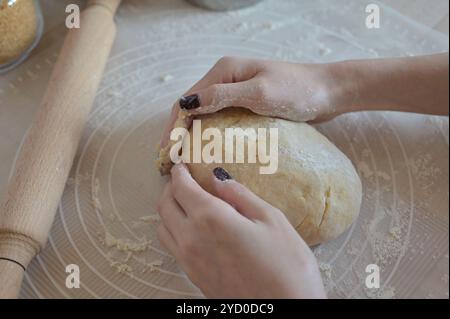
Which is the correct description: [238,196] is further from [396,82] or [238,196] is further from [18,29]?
[18,29]

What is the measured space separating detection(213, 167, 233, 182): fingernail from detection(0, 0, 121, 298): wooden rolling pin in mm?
433

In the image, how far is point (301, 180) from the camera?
3.39 ft

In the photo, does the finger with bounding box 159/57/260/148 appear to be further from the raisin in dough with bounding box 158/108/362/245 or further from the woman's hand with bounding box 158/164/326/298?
the woman's hand with bounding box 158/164/326/298

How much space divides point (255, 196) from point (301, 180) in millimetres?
142

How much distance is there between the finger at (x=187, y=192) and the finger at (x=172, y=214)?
13 mm

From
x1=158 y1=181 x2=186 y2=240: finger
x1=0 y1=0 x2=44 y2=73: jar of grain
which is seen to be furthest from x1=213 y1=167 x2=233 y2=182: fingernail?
x1=0 y1=0 x2=44 y2=73: jar of grain

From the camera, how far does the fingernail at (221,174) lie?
100 cm

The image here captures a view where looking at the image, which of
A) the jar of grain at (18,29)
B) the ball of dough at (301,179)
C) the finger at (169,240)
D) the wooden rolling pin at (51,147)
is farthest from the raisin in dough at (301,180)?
the jar of grain at (18,29)

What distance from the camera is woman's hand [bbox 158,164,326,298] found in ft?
2.79

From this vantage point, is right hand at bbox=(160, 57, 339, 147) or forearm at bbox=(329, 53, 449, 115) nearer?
right hand at bbox=(160, 57, 339, 147)

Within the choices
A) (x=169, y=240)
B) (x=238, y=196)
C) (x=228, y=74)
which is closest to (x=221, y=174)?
(x=238, y=196)

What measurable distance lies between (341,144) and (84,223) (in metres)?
0.75

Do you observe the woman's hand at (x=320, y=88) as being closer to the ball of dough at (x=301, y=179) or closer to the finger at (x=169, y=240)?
the ball of dough at (x=301, y=179)
